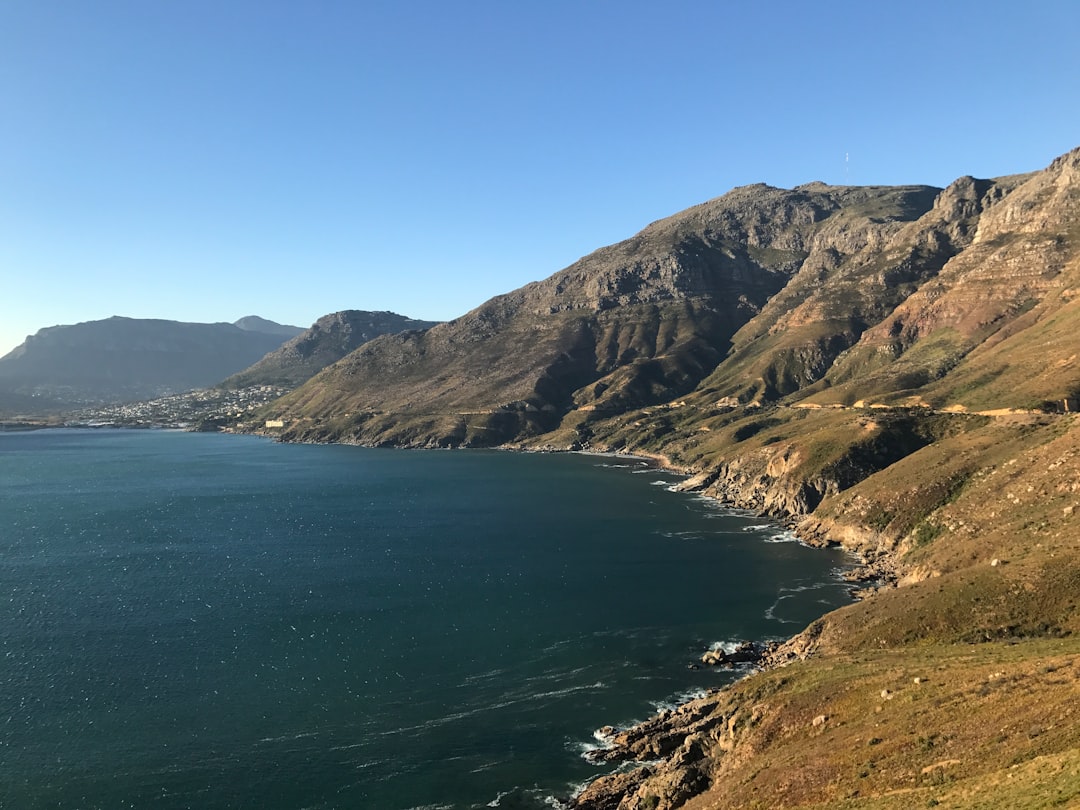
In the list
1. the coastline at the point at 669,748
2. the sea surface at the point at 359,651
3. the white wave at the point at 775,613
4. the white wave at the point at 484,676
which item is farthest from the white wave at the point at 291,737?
the white wave at the point at 775,613

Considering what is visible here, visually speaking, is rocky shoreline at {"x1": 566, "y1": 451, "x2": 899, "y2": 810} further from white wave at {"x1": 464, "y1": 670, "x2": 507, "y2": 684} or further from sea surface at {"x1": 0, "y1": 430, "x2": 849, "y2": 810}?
white wave at {"x1": 464, "y1": 670, "x2": 507, "y2": 684}

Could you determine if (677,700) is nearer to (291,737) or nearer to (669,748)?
(669,748)

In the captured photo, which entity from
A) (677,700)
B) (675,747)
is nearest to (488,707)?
(677,700)

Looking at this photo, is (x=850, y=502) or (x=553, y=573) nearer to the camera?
(x=553, y=573)

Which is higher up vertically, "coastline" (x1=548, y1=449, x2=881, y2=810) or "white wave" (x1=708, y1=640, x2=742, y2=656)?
"coastline" (x1=548, y1=449, x2=881, y2=810)

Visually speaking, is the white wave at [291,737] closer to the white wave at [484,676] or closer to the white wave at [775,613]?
the white wave at [484,676]

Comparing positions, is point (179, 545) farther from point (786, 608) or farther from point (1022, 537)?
point (1022, 537)

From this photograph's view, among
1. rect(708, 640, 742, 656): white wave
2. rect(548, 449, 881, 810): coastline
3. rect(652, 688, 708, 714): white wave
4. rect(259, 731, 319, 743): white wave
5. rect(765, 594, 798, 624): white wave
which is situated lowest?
rect(765, 594, 798, 624): white wave

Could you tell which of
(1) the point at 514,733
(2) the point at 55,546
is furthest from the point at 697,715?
(2) the point at 55,546

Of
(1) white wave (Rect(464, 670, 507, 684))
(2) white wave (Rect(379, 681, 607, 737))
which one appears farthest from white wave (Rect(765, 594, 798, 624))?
(1) white wave (Rect(464, 670, 507, 684))
